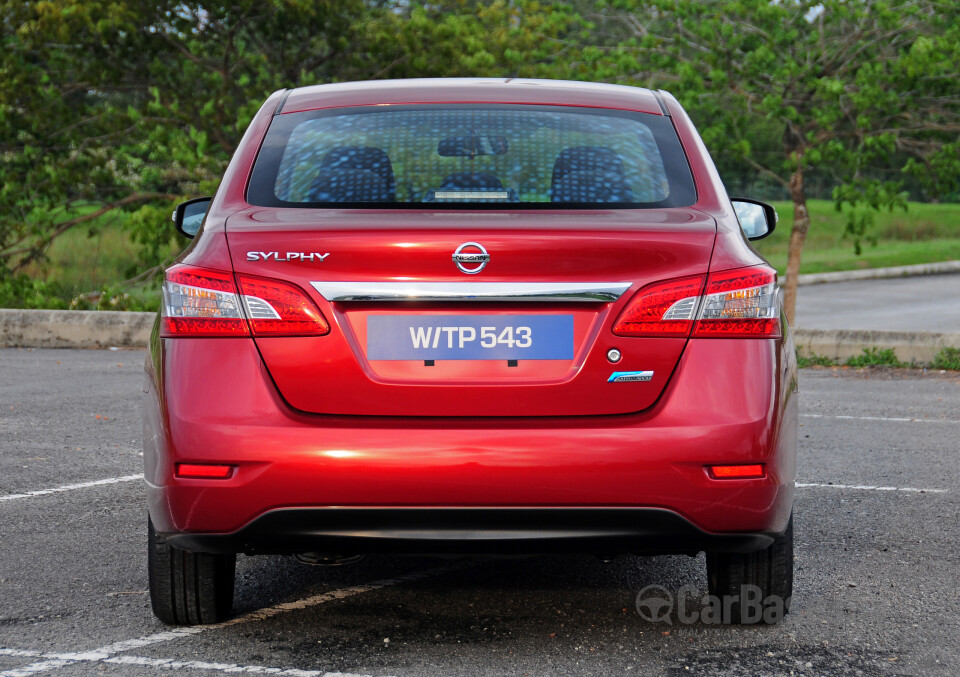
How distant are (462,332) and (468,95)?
1.17 meters

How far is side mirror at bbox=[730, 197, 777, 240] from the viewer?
4.18m

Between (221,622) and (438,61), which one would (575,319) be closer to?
(221,622)

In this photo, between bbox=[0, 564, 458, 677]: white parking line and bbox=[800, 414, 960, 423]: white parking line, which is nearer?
bbox=[0, 564, 458, 677]: white parking line

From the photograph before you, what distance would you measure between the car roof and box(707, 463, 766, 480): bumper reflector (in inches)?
51.9

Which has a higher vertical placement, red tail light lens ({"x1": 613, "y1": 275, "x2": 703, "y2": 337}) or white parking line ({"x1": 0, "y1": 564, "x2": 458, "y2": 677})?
red tail light lens ({"x1": 613, "y1": 275, "x2": 703, "y2": 337})

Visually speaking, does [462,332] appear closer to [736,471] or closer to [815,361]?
[736,471]

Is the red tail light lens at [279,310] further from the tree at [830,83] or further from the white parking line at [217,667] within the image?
the tree at [830,83]

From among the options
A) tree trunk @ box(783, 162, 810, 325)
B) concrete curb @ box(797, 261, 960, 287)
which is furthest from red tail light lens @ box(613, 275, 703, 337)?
concrete curb @ box(797, 261, 960, 287)

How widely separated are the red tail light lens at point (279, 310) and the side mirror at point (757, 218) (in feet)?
5.38

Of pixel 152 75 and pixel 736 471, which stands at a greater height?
pixel 736 471

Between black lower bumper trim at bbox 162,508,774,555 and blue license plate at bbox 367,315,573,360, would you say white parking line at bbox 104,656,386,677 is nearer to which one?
black lower bumper trim at bbox 162,508,774,555

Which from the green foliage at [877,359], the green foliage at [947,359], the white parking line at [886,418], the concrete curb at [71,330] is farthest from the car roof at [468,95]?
the concrete curb at [71,330]

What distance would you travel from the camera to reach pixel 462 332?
3.16 m

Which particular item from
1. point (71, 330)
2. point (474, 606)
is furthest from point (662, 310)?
point (71, 330)
